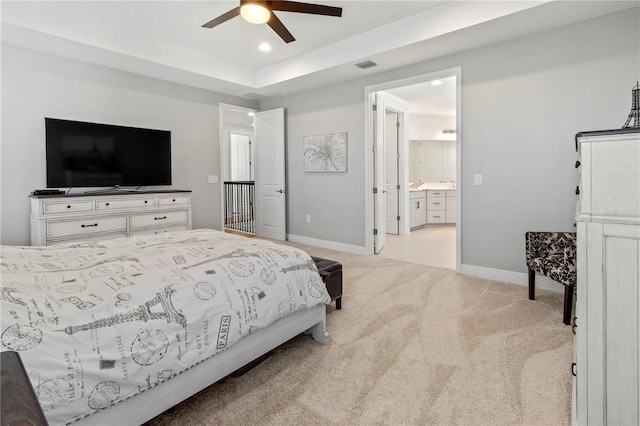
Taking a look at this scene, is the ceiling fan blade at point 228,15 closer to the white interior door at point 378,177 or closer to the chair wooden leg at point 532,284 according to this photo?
the white interior door at point 378,177

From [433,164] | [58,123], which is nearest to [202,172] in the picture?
[58,123]

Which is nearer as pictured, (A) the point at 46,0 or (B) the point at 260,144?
(A) the point at 46,0

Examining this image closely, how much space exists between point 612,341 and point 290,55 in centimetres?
450

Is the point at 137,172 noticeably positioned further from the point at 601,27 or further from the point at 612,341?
the point at 601,27

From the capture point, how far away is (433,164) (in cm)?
834

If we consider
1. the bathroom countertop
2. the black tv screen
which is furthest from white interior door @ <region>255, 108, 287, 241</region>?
the bathroom countertop

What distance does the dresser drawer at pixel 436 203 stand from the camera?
7.80 meters

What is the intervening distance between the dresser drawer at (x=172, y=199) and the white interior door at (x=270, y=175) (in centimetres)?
168

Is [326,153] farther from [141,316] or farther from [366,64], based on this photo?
[141,316]

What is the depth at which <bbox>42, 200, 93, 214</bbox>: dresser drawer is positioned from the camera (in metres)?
3.41

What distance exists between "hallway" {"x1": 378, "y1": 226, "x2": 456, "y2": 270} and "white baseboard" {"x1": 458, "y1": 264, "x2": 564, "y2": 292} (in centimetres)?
29

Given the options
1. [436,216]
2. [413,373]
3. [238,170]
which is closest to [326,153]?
[413,373]

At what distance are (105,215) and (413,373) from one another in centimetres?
359

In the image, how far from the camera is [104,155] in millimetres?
4059
